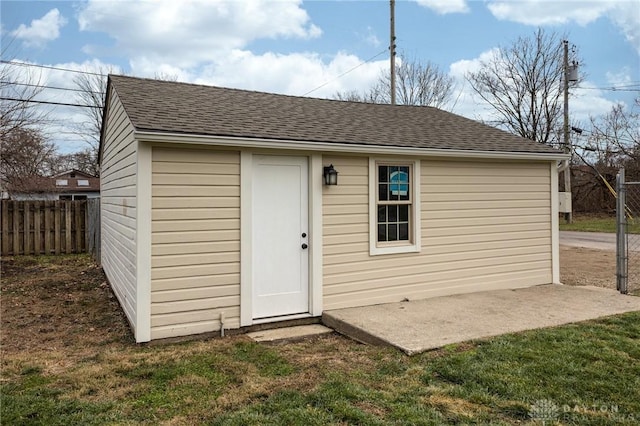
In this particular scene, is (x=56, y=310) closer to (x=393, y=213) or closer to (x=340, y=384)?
(x=340, y=384)

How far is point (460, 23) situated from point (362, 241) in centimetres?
844

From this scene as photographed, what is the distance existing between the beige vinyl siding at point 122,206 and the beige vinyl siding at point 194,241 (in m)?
0.35

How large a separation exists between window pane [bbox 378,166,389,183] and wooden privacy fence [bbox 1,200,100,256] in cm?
862

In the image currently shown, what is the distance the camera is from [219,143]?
514 centimetres

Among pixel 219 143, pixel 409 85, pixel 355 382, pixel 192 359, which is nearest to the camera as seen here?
pixel 355 382

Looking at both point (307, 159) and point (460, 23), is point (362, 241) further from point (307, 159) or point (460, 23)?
point (460, 23)

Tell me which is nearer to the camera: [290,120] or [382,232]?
[382,232]

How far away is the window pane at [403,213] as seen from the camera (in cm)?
659

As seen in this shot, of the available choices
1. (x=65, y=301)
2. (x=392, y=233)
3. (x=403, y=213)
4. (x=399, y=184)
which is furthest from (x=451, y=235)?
(x=65, y=301)

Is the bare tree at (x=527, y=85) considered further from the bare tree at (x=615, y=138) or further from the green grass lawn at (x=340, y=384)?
the green grass lawn at (x=340, y=384)

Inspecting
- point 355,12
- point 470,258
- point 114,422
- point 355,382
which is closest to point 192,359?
point 114,422

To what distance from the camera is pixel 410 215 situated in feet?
21.8

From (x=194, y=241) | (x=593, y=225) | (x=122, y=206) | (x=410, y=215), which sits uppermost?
(x=122, y=206)

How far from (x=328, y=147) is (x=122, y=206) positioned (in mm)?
2946
